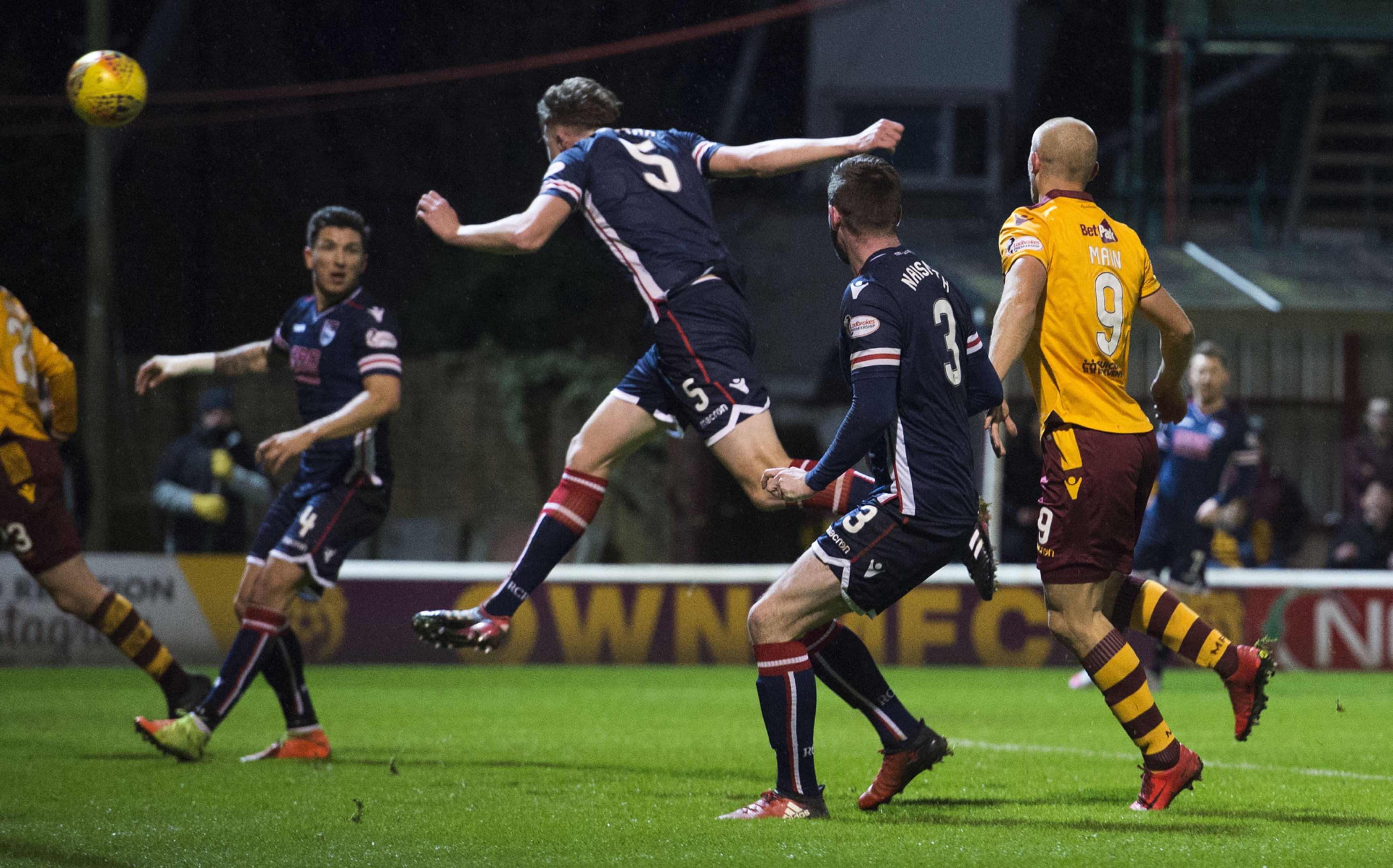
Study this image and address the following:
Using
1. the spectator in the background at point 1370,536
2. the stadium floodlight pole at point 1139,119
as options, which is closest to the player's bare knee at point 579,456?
the spectator in the background at point 1370,536

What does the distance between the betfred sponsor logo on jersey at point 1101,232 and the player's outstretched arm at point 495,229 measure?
1.72m

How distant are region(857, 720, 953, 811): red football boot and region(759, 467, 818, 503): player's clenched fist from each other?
3.36ft

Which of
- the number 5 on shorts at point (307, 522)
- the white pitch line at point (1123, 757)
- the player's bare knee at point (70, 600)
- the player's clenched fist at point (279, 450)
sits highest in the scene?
the player's clenched fist at point (279, 450)

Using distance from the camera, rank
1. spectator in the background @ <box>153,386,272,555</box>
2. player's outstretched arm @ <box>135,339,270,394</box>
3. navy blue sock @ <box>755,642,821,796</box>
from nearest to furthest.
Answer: navy blue sock @ <box>755,642,821,796</box>, player's outstretched arm @ <box>135,339,270,394</box>, spectator in the background @ <box>153,386,272,555</box>

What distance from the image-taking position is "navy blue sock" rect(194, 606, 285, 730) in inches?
277

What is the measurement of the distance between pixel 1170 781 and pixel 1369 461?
29.8ft

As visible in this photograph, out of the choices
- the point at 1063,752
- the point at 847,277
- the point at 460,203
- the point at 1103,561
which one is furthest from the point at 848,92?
the point at 1103,561

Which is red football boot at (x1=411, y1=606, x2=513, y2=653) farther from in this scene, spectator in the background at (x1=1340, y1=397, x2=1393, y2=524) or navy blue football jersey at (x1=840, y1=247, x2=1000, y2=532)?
spectator in the background at (x1=1340, y1=397, x2=1393, y2=524)

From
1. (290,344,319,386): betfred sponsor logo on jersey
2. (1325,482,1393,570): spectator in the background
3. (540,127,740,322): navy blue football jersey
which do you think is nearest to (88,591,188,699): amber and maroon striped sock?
(290,344,319,386): betfred sponsor logo on jersey

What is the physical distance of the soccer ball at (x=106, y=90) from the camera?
7.72 metres

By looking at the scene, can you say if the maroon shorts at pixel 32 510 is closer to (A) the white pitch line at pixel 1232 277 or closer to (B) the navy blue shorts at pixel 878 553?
(B) the navy blue shorts at pixel 878 553

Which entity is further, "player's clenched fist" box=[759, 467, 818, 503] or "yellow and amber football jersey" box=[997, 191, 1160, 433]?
"yellow and amber football jersey" box=[997, 191, 1160, 433]

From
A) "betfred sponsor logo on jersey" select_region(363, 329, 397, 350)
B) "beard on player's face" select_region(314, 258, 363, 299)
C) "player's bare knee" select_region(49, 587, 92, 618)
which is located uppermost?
"beard on player's face" select_region(314, 258, 363, 299)

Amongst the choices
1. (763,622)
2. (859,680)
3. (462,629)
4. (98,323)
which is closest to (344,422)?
(462,629)
